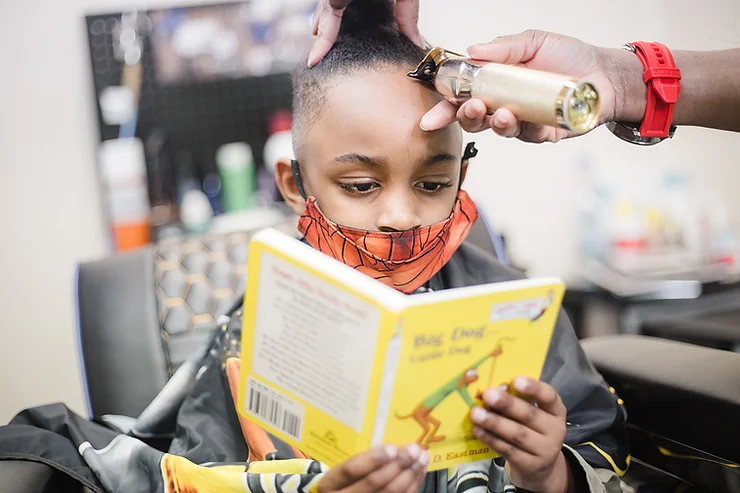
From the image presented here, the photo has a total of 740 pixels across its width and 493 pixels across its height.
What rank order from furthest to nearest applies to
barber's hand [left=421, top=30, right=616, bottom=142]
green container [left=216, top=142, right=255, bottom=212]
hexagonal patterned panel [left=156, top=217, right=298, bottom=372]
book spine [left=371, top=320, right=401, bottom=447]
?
green container [left=216, top=142, right=255, bottom=212], hexagonal patterned panel [left=156, top=217, right=298, bottom=372], barber's hand [left=421, top=30, right=616, bottom=142], book spine [left=371, top=320, right=401, bottom=447]

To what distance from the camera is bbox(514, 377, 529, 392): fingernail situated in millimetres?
836

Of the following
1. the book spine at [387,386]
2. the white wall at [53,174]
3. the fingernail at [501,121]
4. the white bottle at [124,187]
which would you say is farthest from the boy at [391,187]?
the white bottle at [124,187]

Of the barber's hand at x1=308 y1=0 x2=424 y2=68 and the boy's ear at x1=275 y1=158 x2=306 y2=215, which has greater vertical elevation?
the barber's hand at x1=308 y1=0 x2=424 y2=68

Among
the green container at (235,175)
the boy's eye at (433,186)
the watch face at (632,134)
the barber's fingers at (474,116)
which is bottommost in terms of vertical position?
the green container at (235,175)

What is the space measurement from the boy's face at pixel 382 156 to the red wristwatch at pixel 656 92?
283 millimetres

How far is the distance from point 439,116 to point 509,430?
0.46m

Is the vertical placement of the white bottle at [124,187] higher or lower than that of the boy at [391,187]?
lower

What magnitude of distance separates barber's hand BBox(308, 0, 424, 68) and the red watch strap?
36cm

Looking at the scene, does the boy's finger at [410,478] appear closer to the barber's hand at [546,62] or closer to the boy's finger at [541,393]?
the boy's finger at [541,393]

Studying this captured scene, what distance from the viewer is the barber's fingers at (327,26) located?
1.17m

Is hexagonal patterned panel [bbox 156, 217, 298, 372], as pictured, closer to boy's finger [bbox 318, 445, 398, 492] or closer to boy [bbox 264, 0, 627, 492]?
boy [bbox 264, 0, 627, 492]

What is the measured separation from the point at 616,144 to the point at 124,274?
1980 mm

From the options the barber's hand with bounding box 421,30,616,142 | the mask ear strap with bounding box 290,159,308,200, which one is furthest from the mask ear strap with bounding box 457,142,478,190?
the mask ear strap with bounding box 290,159,308,200

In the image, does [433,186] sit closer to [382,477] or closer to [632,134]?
[632,134]
